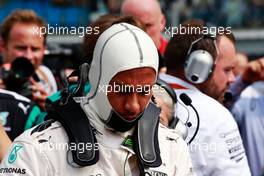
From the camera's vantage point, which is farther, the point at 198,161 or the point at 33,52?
the point at 33,52

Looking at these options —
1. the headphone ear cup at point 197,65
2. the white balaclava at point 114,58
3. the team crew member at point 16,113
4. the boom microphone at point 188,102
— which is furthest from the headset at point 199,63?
the white balaclava at point 114,58

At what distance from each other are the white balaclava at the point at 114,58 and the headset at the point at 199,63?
997mm

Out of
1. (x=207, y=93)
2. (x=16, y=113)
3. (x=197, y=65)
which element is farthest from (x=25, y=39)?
(x=197, y=65)

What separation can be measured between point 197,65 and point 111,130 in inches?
41.6

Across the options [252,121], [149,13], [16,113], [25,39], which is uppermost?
[149,13]

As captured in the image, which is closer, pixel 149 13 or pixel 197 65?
pixel 197 65

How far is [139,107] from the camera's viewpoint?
2557 millimetres

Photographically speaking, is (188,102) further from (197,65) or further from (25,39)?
(25,39)

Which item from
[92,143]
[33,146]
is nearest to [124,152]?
[92,143]

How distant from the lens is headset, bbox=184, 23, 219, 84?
11.8 ft

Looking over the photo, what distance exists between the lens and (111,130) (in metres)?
2.60

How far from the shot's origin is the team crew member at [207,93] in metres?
3.37

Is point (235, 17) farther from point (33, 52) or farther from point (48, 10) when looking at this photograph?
point (33, 52)

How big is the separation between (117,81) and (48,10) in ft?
35.2
